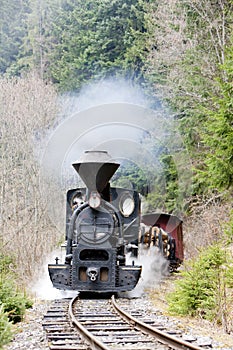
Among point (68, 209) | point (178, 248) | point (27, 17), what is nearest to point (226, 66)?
point (68, 209)

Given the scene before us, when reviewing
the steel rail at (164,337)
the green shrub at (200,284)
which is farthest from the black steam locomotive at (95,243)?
the steel rail at (164,337)

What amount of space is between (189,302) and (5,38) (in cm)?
4015

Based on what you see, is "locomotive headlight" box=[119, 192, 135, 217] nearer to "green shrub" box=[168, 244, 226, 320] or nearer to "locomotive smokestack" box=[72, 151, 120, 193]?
"locomotive smokestack" box=[72, 151, 120, 193]

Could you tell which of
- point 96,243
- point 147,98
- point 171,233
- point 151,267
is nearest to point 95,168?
Answer: point 96,243

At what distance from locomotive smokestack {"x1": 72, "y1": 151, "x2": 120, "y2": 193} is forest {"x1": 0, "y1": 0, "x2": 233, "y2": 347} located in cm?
231

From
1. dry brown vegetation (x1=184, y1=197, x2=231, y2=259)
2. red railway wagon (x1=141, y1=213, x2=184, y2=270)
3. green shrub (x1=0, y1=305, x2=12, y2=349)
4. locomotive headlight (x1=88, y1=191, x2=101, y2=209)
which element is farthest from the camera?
dry brown vegetation (x1=184, y1=197, x2=231, y2=259)

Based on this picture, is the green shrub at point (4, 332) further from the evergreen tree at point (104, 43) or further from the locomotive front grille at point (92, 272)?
the evergreen tree at point (104, 43)

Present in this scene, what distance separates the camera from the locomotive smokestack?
12500 mm

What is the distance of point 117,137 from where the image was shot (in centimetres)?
2528

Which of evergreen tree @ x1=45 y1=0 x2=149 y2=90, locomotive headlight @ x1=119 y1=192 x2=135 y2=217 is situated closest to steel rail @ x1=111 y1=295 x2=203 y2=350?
locomotive headlight @ x1=119 y1=192 x2=135 y2=217

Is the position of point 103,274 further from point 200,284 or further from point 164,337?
point 164,337

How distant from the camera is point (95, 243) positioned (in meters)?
12.8

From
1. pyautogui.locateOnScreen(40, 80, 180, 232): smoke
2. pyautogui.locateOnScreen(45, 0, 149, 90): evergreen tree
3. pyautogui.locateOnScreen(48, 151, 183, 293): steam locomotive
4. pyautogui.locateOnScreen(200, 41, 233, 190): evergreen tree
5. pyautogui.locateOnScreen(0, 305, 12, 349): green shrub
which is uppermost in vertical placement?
pyautogui.locateOnScreen(45, 0, 149, 90): evergreen tree

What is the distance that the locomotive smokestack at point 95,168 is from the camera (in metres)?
12.5
